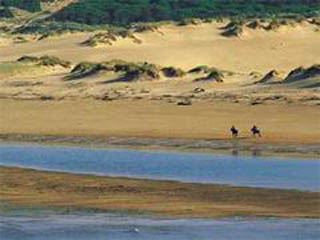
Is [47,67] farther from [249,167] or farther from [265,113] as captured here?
[249,167]

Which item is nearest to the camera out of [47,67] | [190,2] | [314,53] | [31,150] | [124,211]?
[124,211]

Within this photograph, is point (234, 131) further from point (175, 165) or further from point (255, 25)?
point (255, 25)

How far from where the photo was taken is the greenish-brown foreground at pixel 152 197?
15.4 metres

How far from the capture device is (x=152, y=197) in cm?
1681

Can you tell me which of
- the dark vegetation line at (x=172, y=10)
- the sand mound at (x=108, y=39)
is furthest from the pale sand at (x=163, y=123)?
the dark vegetation line at (x=172, y=10)

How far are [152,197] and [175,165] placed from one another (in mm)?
3952

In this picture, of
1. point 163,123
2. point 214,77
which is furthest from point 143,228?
point 214,77

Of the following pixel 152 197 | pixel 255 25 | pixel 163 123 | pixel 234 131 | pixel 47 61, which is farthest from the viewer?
pixel 255 25

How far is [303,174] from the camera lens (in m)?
19.0

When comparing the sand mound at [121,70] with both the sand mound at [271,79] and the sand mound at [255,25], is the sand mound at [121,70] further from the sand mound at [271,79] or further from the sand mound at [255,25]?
the sand mound at [255,25]

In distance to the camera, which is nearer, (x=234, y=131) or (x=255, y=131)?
(x=255, y=131)

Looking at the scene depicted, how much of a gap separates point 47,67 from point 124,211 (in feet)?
90.2

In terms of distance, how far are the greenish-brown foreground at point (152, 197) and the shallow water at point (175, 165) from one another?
2.45 ft

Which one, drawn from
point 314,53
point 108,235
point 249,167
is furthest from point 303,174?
point 314,53
